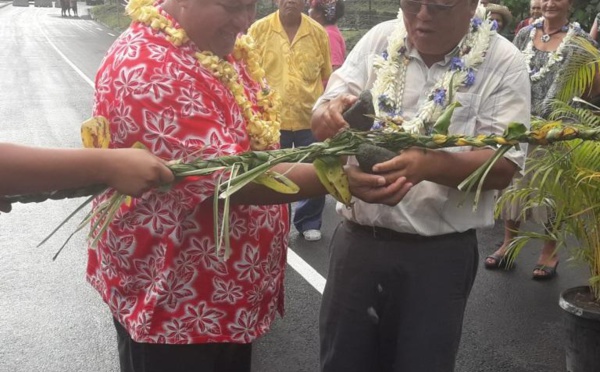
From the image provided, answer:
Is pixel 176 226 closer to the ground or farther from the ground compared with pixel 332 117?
closer to the ground

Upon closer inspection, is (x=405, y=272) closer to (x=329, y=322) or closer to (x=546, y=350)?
(x=329, y=322)

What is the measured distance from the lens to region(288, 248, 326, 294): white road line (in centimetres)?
576

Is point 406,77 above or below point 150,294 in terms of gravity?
above

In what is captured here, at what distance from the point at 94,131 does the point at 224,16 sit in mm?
506

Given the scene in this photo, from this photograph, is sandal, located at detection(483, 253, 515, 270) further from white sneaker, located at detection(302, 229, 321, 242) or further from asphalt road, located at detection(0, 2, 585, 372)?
white sneaker, located at detection(302, 229, 321, 242)

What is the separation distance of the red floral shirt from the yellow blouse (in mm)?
3774

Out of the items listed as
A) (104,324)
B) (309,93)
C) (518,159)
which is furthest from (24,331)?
(518,159)

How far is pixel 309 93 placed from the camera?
6.34 meters

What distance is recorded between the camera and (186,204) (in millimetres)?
2295

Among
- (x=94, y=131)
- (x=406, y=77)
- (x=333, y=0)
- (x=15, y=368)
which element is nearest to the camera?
(x=94, y=131)

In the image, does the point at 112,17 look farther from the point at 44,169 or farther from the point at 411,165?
the point at 44,169

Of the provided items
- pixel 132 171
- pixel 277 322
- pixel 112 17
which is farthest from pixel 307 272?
pixel 112 17

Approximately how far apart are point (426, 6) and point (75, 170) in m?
1.21

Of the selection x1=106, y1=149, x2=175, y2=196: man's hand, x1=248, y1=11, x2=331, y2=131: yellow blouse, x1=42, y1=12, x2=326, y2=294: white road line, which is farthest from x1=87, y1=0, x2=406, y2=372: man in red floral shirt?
x1=248, y1=11, x2=331, y2=131: yellow blouse
